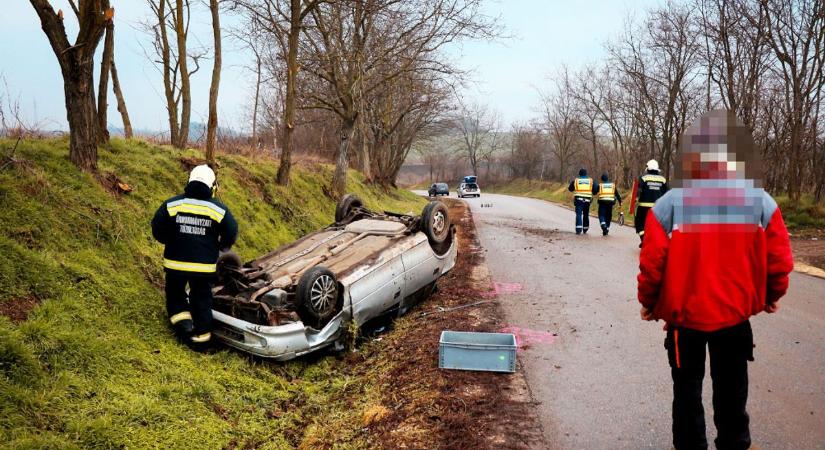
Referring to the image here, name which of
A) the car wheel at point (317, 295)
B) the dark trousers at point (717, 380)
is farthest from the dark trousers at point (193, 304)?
the dark trousers at point (717, 380)

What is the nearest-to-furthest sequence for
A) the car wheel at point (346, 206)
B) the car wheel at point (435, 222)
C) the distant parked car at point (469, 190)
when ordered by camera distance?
the car wheel at point (435, 222) → the car wheel at point (346, 206) → the distant parked car at point (469, 190)

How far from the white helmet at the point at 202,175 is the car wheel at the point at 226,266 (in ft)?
3.13

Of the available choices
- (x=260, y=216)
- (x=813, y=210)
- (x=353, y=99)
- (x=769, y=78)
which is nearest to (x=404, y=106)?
(x=353, y=99)

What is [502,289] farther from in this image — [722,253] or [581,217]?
[581,217]

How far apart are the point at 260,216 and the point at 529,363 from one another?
652cm

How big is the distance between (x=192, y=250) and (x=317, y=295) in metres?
1.23

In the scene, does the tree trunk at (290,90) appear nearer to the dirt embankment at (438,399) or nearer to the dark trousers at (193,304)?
the dirt embankment at (438,399)

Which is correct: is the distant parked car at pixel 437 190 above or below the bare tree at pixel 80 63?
below

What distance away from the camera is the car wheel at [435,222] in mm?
7270

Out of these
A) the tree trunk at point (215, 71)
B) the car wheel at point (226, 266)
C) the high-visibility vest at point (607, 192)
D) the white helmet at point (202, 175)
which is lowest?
the car wheel at point (226, 266)

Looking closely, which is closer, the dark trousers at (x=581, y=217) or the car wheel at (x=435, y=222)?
the car wheel at (x=435, y=222)

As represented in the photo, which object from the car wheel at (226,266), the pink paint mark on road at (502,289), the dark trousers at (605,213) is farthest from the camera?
the dark trousers at (605,213)

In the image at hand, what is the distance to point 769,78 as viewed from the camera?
70.6ft

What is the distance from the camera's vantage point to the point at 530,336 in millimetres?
5918
